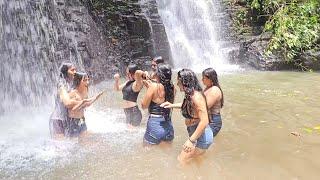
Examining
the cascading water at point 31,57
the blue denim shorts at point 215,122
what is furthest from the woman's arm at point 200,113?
the cascading water at point 31,57

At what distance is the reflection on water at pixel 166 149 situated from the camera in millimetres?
5664

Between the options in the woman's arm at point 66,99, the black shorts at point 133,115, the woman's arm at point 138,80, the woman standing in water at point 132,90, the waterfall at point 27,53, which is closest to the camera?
the woman's arm at point 66,99

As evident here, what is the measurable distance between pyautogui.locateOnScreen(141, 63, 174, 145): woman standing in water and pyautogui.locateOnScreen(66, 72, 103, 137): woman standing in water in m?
1.03

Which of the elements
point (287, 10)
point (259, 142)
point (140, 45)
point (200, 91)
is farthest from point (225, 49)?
point (200, 91)

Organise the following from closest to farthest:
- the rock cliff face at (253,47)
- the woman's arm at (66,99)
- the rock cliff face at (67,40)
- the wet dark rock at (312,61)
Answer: the woman's arm at (66,99) < the rock cliff face at (67,40) < the wet dark rock at (312,61) < the rock cliff face at (253,47)

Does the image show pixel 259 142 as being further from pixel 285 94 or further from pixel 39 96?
pixel 39 96

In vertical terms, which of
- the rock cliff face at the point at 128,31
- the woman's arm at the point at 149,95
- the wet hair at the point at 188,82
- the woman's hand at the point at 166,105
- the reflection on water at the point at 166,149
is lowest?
the reflection on water at the point at 166,149

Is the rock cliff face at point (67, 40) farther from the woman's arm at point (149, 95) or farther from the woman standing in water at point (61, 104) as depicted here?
the woman's arm at point (149, 95)

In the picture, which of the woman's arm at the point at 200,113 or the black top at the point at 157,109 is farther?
the black top at the point at 157,109

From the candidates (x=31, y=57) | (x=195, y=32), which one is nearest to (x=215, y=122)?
(x=31, y=57)

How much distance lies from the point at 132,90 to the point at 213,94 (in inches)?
64.2

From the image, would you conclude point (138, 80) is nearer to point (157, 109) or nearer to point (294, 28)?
point (157, 109)

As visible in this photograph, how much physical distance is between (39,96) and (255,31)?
10.3m

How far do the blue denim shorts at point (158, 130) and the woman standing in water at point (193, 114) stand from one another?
1.09ft
